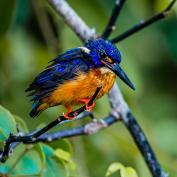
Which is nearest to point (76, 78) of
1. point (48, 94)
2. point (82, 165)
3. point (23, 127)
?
point (48, 94)

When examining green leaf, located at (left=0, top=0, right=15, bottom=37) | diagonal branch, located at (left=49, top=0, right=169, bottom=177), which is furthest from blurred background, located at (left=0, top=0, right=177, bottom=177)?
diagonal branch, located at (left=49, top=0, right=169, bottom=177)

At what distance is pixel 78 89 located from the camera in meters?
2.00

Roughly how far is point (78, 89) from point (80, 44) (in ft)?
3.78

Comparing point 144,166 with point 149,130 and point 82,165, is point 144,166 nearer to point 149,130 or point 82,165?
point 82,165

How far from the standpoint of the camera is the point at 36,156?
2.33 metres

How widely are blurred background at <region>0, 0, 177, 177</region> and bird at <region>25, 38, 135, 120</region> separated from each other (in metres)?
0.95

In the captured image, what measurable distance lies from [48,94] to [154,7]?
1.77m

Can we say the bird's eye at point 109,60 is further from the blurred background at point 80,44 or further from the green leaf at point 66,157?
the blurred background at point 80,44

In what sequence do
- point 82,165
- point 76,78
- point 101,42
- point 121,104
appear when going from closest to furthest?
point 76,78 → point 101,42 → point 121,104 → point 82,165

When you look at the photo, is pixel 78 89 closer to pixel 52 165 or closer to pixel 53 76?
pixel 53 76

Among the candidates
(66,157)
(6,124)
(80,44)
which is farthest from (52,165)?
(80,44)

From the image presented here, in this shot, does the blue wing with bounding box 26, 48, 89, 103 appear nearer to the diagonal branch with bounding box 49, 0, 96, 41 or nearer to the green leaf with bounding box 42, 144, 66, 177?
the green leaf with bounding box 42, 144, 66, 177

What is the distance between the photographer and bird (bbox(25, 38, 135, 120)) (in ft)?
6.57

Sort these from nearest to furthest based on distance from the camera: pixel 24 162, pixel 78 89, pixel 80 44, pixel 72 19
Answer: pixel 78 89 → pixel 24 162 → pixel 72 19 → pixel 80 44
